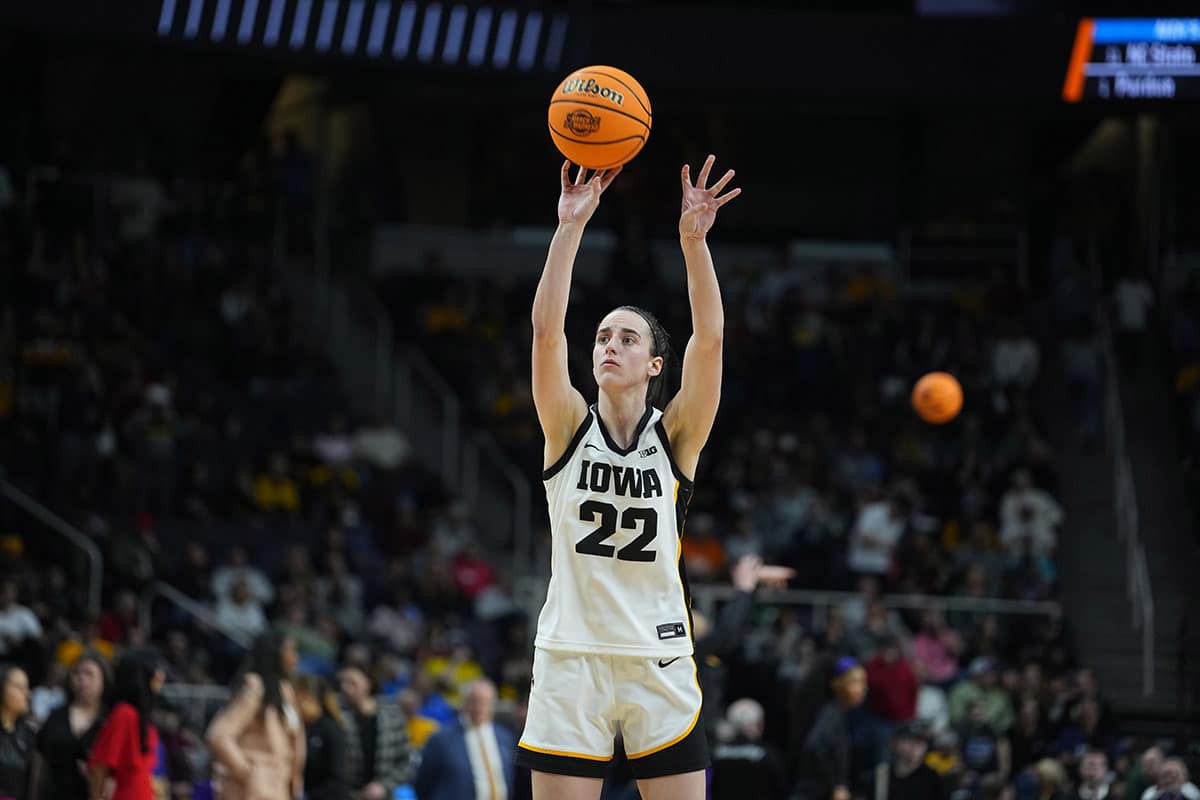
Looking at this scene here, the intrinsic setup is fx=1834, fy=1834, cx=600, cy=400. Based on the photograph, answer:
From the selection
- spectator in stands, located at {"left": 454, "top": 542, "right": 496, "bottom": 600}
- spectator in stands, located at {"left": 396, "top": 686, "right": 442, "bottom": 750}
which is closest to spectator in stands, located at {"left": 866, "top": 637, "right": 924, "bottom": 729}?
spectator in stands, located at {"left": 396, "top": 686, "right": 442, "bottom": 750}

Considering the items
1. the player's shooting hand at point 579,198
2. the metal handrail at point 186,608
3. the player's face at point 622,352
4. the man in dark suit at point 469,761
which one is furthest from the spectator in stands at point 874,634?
the player's shooting hand at point 579,198

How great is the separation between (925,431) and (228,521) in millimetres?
7634

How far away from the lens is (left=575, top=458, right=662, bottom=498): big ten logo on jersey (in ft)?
18.8

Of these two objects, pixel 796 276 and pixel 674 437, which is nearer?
pixel 674 437

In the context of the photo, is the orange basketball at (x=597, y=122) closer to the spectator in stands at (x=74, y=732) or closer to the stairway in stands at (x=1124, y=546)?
the spectator in stands at (x=74, y=732)

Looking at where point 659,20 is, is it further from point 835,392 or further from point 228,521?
point 228,521

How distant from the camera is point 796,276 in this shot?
23.2 metres

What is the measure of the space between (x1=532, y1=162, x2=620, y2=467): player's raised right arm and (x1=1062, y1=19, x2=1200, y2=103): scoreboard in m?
13.7

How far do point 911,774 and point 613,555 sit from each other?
655 centimetres

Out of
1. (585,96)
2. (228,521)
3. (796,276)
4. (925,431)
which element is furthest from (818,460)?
(585,96)

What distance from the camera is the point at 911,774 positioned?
11641 millimetres

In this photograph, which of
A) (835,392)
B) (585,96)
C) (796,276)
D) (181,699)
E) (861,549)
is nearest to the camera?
(585,96)

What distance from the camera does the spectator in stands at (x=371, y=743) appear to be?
1190 centimetres

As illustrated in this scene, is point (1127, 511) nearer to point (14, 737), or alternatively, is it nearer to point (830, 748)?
point (830, 748)
